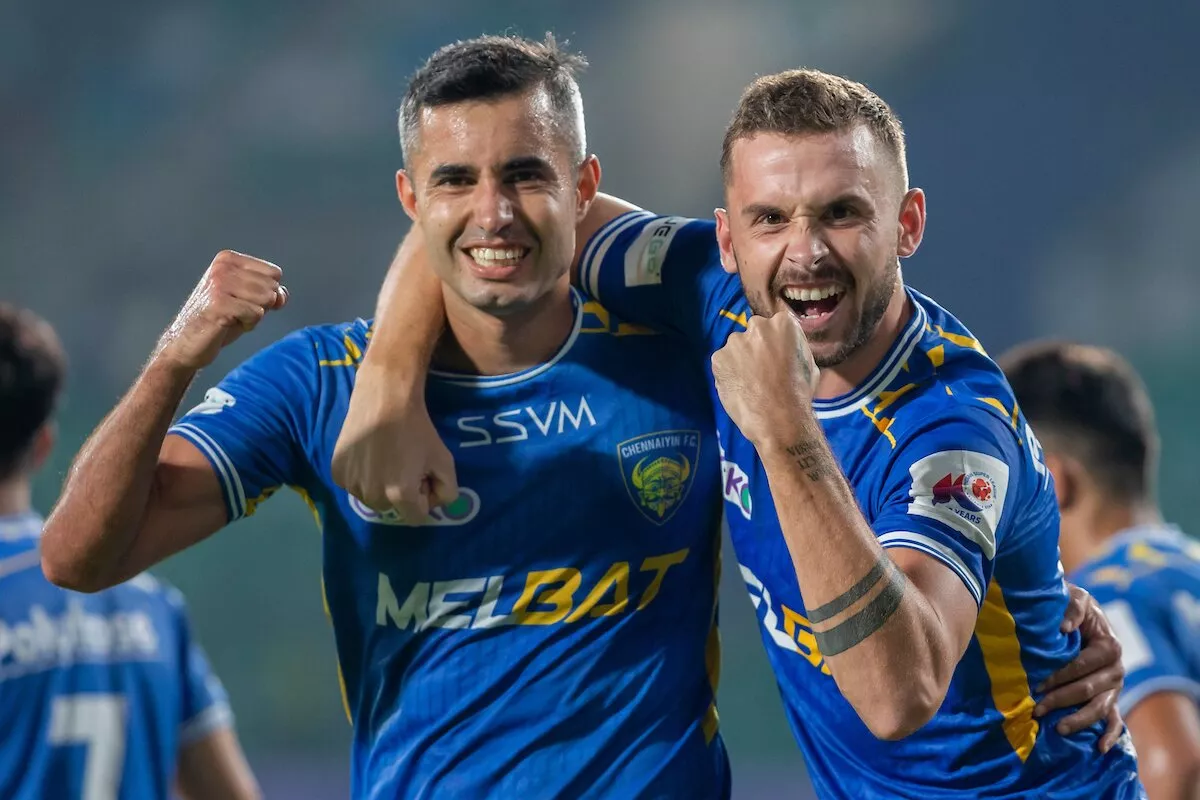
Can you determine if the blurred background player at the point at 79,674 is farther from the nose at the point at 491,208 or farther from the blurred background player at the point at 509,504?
the nose at the point at 491,208

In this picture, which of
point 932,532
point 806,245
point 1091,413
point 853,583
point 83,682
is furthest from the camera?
point 1091,413

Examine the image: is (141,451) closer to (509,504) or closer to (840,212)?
(509,504)

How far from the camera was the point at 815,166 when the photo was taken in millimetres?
2672

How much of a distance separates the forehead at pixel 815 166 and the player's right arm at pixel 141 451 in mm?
964

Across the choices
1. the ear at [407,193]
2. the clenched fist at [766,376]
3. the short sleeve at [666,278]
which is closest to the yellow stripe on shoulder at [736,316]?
the short sleeve at [666,278]

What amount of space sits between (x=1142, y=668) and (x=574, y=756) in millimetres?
1760

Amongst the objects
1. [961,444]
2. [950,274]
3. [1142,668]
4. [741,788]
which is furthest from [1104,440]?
[950,274]

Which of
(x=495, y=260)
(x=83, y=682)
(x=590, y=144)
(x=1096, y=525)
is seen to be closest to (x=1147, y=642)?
(x=1096, y=525)

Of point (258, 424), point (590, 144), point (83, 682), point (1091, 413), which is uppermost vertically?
point (590, 144)

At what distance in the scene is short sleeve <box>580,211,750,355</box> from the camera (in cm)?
316

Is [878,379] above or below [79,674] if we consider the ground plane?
above

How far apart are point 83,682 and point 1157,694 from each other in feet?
9.55

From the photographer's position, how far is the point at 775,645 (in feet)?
10.0

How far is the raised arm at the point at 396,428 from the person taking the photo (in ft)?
9.55
